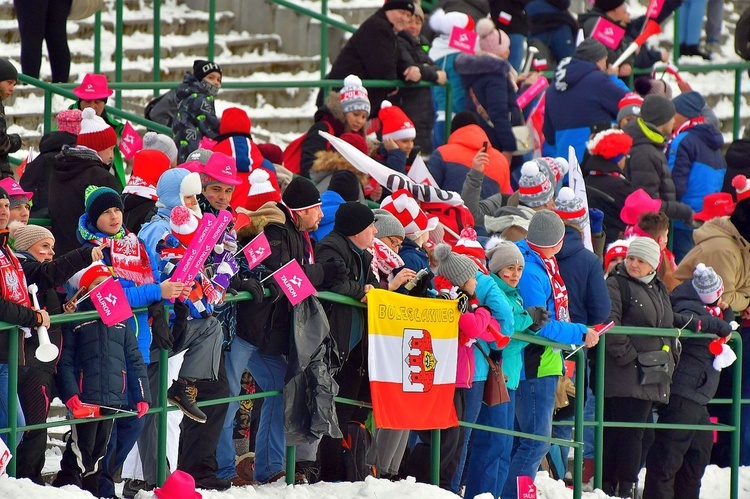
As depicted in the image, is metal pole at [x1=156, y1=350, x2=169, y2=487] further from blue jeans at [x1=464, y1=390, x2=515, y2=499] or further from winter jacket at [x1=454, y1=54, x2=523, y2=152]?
winter jacket at [x1=454, y1=54, x2=523, y2=152]

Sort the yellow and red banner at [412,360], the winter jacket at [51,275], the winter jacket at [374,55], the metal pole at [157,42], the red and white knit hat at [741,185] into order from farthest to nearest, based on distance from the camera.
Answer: the metal pole at [157,42]
the winter jacket at [374,55]
the red and white knit hat at [741,185]
the yellow and red banner at [412,360]
the winter jacket at [51,275]

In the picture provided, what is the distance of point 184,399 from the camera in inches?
395

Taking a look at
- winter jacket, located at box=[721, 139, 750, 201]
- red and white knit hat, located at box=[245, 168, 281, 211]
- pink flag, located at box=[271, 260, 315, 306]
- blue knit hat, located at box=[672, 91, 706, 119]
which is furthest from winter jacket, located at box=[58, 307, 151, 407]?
blue knit hat, located at box=[672, 91, 706, 119]

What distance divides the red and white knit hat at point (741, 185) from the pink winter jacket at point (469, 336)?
138 inches

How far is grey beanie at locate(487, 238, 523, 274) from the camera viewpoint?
1123 centimetres

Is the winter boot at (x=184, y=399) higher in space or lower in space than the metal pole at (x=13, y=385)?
lower

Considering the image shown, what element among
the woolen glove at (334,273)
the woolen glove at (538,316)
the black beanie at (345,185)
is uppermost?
the black beanie at (345,185)

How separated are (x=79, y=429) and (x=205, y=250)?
1226 millimetres

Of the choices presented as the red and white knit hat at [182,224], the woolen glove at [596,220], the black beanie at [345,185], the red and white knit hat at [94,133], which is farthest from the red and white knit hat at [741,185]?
the red and white knit hat at [182,224]

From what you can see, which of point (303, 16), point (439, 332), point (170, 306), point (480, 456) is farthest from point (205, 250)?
point (303, 16)

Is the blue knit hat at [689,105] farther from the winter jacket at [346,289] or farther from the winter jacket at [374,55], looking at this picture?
the winter jacket at [346,289]

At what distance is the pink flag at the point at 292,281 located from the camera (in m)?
10.1

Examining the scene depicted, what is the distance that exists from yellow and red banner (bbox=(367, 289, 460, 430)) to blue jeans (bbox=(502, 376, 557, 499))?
2.39 feet

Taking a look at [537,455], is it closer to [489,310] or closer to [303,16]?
[489,310]
